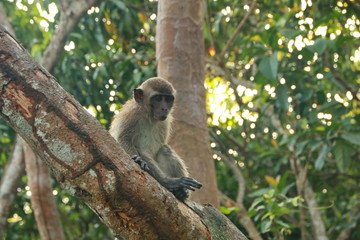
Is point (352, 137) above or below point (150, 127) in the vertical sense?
above

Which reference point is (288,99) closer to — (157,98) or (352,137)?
(352,137)

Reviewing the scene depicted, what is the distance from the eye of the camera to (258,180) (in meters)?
10.6

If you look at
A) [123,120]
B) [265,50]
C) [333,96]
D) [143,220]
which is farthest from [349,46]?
[143,220]

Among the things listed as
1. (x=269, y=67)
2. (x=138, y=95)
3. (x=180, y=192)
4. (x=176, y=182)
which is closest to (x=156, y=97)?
(x=138, y=95)

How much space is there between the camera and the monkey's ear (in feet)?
19.0

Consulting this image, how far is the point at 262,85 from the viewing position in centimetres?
759

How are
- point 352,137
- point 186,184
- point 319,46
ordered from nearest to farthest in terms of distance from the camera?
1. point 186,184
2. point 319,46
3. point 352,137

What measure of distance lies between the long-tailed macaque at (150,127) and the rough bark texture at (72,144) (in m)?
2.23

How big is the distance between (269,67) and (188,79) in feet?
5.33

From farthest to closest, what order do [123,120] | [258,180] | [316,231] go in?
[258,180], [316,231], [123,120]

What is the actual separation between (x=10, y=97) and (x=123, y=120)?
9.48ft

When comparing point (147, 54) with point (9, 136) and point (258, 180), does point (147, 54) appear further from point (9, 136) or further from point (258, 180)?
point (258, 180)

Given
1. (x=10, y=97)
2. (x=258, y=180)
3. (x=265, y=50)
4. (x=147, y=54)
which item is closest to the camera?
(x=10, y=97)

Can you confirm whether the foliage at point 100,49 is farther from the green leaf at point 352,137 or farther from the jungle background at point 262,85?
the green leaf at point 352,137
